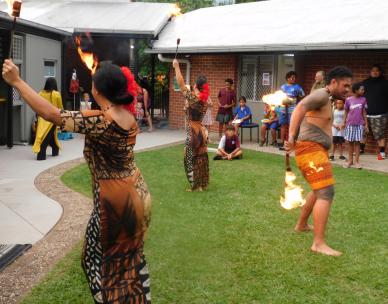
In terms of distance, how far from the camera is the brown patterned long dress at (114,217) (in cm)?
328

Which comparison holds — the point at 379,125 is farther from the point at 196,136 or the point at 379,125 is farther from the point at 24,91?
the point at 24,91

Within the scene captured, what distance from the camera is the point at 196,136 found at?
8062mm

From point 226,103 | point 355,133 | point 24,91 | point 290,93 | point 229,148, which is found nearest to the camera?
point 24,91

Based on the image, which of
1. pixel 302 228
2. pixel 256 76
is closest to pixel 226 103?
pixel 256 76

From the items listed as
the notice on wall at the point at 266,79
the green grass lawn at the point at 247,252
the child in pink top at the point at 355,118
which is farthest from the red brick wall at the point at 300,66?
the green grass lawn at the point at 247,252

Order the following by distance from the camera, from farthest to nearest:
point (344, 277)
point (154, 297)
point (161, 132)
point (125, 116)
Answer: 1. point (161, 132)
2. point (344, 277)
3. point (154, 297)
4. point (125, 116)

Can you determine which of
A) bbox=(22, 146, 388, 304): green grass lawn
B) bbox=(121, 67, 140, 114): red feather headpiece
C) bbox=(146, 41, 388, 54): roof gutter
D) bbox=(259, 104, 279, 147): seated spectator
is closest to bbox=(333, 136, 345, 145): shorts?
bbox=(146, 41, 388, 54): roof gutter

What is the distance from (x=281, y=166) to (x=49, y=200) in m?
5.06

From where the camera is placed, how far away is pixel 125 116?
3.31 meters

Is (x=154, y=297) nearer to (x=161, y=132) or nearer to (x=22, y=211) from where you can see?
(x=22, y=211)

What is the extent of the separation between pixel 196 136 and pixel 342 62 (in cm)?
710

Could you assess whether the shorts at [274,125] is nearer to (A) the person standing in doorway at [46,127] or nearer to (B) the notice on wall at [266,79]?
(B) the notice on wall at [266,79]

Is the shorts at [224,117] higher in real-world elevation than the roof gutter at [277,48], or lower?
lower

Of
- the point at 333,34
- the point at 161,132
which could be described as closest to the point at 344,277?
the point at 333,34
